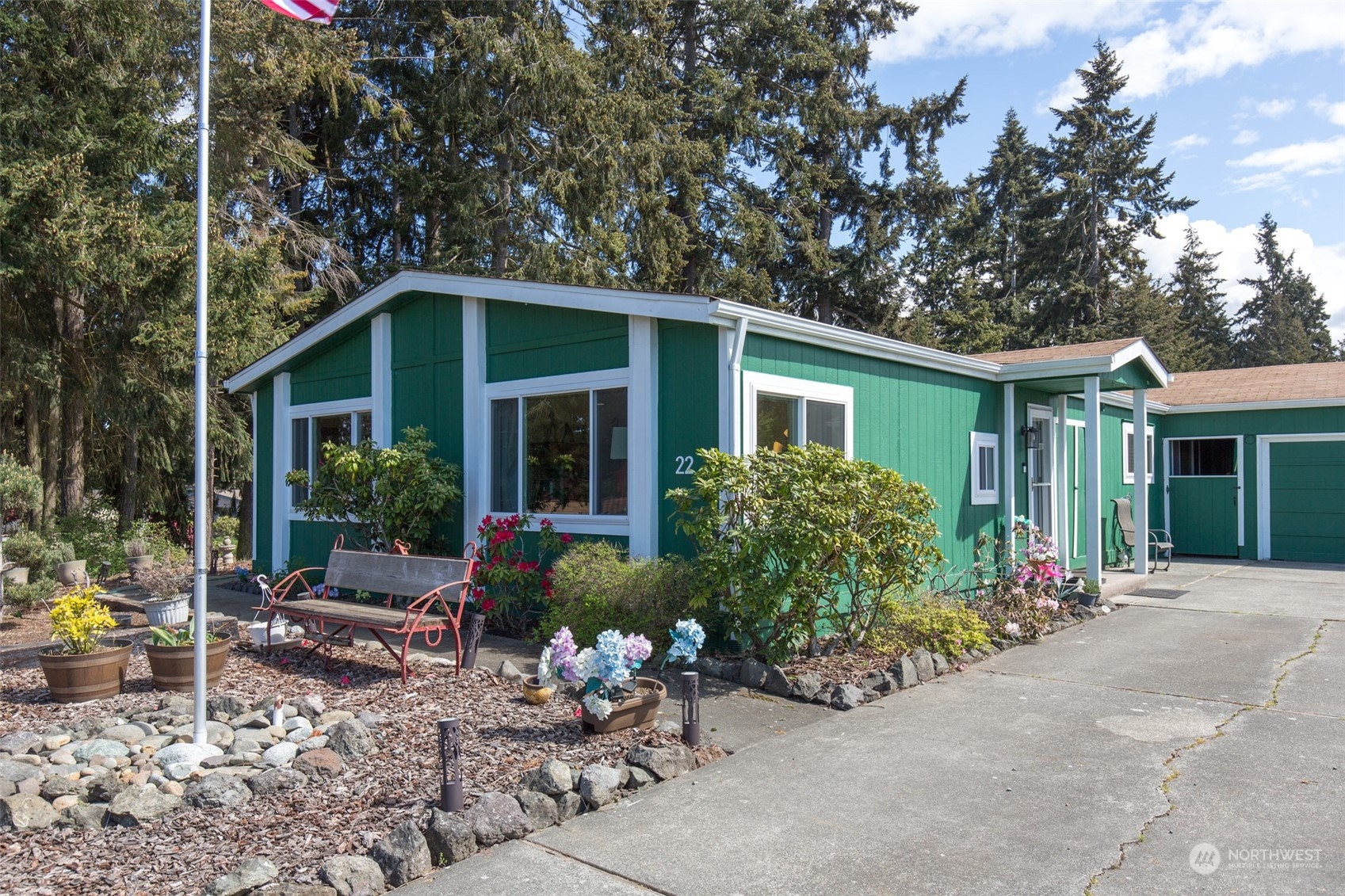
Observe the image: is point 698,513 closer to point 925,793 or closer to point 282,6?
point 925,793

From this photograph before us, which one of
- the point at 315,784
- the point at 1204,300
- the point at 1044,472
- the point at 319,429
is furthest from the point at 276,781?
the point at 1204,300

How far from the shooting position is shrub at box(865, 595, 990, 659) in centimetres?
729

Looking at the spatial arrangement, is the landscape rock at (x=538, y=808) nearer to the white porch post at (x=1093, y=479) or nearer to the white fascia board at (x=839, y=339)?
the white fascia board at (x=839, y=339)

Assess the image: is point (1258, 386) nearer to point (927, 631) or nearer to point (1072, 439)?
point (1072, 439)

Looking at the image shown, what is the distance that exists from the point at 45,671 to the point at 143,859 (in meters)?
3.08

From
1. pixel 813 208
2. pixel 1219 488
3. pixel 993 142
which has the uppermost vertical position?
pixel 993 142

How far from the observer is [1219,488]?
1533 centimetres

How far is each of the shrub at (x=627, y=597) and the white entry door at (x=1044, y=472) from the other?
6.26 metres

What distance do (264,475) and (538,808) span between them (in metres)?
9.49

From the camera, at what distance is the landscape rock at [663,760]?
4715 mm

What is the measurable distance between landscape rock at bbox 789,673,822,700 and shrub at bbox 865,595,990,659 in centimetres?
105

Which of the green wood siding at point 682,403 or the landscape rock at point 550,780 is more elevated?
the green wood siding at point 682,403

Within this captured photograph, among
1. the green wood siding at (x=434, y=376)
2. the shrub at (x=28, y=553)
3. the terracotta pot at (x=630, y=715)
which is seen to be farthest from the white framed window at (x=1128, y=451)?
the shrub at (x=28, y=553)

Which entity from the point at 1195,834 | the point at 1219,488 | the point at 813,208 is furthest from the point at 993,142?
the point at 1195,834
